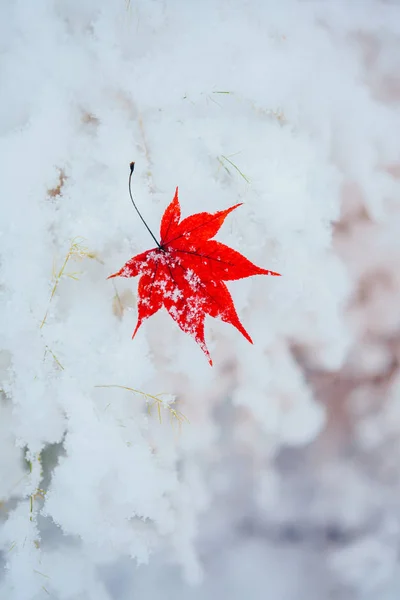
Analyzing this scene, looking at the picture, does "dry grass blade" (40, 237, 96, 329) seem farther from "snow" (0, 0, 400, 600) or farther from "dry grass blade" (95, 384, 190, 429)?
"dry grass blade" (95, 384, 190, 429)

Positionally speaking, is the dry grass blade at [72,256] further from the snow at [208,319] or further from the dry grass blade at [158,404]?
the dry grass blade at [158,404]

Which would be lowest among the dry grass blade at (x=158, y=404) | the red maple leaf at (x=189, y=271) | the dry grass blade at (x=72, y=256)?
the dry grass blade at (x=158, y=404)

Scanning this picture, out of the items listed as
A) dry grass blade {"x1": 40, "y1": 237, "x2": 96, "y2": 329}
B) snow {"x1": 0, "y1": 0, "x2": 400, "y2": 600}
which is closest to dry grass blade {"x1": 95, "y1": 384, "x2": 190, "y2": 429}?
snow {"x1": 0, "y1": 0, "x2": 400, "y2": 600}

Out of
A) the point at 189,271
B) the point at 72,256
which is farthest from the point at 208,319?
the point at 72,256

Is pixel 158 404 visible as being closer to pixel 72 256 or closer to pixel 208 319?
pixel 208 319

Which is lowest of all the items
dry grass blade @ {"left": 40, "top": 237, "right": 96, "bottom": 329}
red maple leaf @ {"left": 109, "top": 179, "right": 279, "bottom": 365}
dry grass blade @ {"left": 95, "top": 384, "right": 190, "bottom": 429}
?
dry grass blade @ {"left": 95, "top": 384, "right": 190, "bottom": 429}

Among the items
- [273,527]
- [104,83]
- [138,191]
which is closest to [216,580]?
[273,527]

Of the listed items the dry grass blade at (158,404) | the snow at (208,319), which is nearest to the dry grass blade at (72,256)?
the snow at (208,319)
